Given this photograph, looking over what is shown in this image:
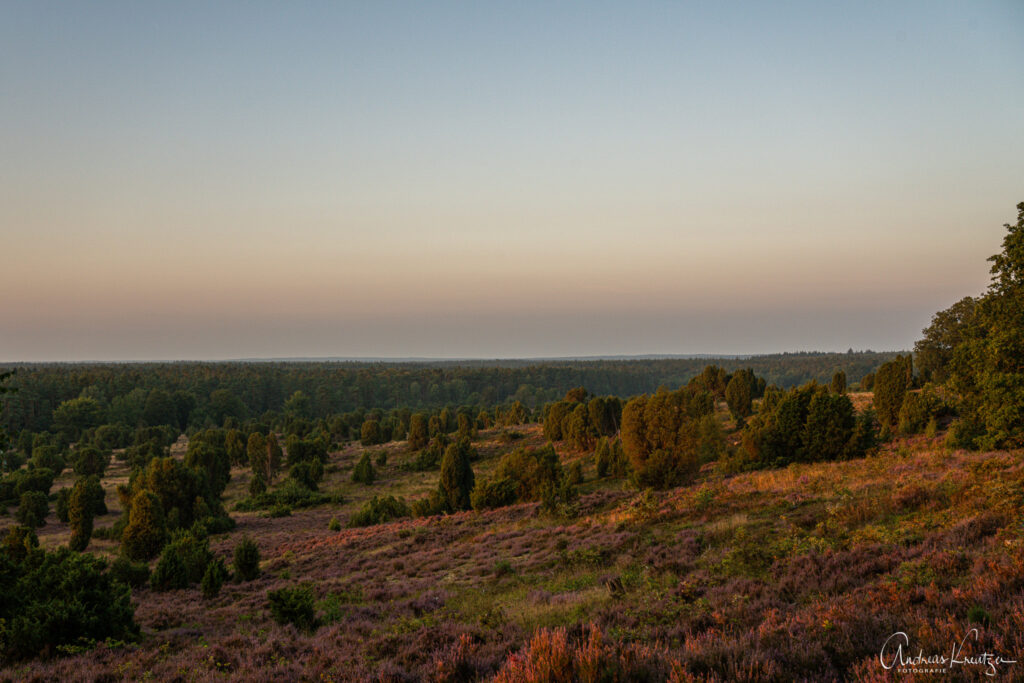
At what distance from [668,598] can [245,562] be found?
723 inches

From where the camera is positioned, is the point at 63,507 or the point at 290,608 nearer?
the point at 290,608

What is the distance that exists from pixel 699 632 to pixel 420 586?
34.4ft

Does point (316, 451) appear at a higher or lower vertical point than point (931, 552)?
lower

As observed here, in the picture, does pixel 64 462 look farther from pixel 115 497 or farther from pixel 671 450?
pixel 671 450

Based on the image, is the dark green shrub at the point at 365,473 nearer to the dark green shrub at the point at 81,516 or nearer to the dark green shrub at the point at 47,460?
the dark green shrub at the point at 81,516

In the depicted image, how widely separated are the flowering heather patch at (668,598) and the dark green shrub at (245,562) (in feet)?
1.98

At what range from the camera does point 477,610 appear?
11078mm

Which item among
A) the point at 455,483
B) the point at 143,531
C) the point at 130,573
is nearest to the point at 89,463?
the point at 143,531

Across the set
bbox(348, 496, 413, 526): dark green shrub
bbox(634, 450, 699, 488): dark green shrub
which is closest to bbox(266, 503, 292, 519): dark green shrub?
bbox(348, 496, 413, 526): dark green shrub

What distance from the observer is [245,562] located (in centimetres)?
2027

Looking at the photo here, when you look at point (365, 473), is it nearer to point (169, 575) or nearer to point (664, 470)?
point (169, 575)

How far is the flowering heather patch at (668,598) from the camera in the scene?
18.7 feet

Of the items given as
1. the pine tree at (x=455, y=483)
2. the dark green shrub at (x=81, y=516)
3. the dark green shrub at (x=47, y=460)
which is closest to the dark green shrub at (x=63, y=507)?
the dark green shrub at (x=81, y=516)

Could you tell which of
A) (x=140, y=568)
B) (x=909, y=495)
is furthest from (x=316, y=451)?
(x=909, y=495)
